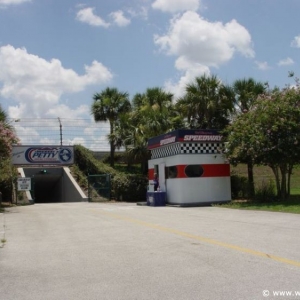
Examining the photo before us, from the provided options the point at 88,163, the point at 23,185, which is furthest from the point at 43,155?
the point at 23,185

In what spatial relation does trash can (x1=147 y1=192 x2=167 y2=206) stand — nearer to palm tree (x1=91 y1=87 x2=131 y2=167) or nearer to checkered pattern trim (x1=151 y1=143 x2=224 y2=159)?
checkered pattern trim (x1=151 y1=143 x2=224 y2=159)

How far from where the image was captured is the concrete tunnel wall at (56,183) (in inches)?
1369

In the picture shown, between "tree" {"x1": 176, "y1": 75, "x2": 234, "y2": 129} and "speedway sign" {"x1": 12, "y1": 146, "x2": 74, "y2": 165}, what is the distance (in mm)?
15431

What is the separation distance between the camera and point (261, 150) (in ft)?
65.5

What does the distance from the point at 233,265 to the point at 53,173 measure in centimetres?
3434

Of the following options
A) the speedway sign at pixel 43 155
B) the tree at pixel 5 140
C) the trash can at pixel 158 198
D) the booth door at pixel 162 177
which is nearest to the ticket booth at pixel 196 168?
the trash can at pixel 158 198

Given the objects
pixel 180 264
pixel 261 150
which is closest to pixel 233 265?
pixel 180 264

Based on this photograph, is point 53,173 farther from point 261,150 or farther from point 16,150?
point 261,150

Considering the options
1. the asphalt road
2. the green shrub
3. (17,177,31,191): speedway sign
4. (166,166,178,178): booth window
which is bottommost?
the asphalt road

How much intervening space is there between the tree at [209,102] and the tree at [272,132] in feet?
19.0

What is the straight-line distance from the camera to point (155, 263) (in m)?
7.52

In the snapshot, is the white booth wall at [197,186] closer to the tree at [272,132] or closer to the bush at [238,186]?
the tree at [272,132]

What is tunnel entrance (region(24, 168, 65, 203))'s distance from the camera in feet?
128

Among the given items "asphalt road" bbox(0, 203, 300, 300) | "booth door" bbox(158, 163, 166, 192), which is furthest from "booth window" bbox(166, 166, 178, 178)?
"asphalt road" bbox(0, 203, 300, 300)
